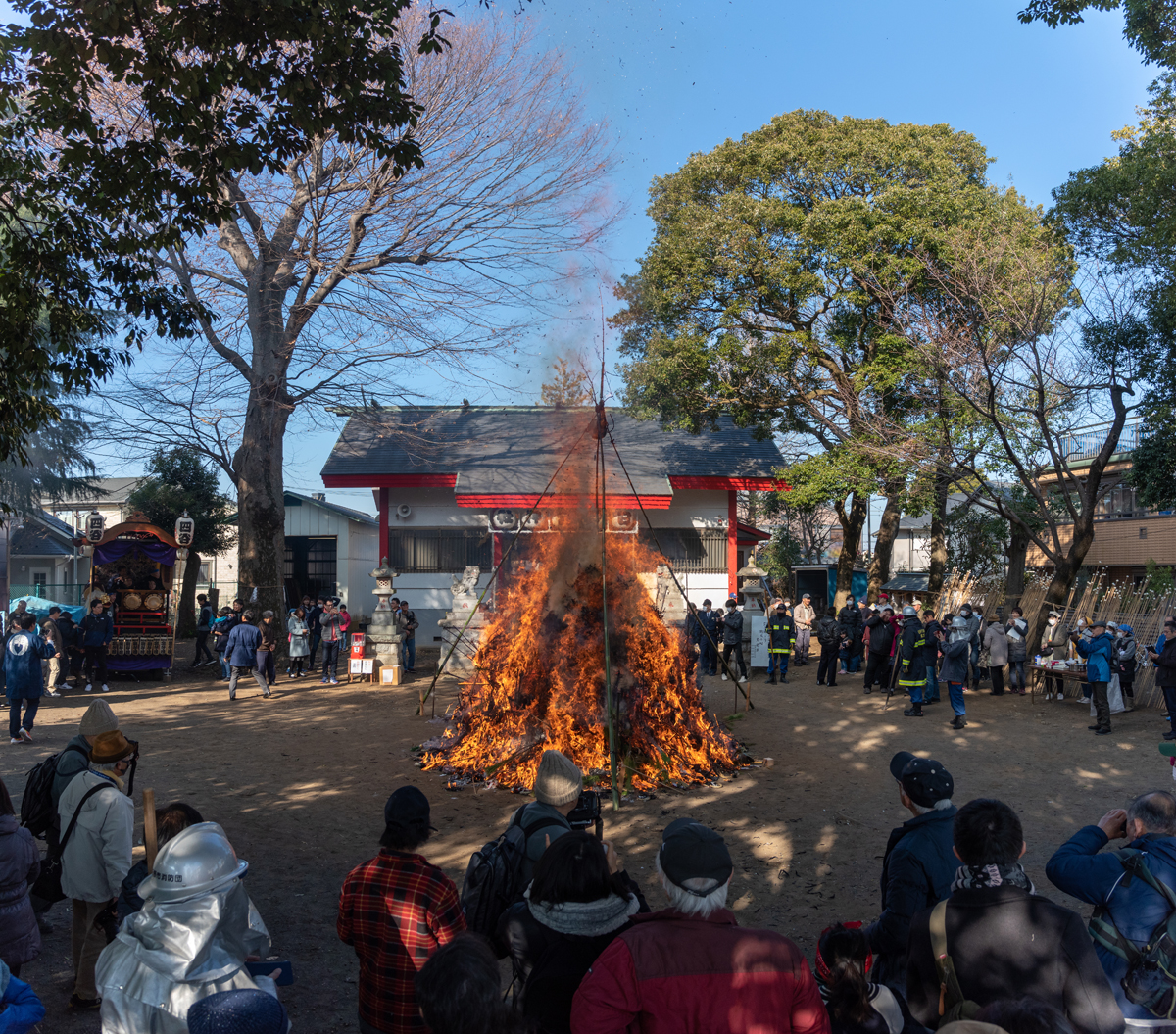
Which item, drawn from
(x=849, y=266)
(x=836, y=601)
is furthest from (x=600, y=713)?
→ (x=836, y=601)

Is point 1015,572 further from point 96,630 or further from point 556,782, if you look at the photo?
point 96,630

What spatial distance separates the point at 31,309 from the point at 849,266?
16.6m

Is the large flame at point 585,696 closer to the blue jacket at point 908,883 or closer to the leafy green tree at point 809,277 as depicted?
the blue jacket at point 908,883

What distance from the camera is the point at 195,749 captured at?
1071 cm

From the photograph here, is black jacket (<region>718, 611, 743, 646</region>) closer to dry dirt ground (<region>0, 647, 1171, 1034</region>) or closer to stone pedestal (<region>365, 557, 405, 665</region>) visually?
dry dirt ground (<region>0, 647, 1171, 1034</region>)

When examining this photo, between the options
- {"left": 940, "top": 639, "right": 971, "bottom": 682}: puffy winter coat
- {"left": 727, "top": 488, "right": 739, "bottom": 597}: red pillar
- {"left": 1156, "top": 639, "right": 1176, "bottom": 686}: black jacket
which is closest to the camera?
{"left": 1156, "top": 639, "right": 1176, "bottom": 686}: black jacket

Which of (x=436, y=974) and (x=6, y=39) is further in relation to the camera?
(x=6, y=39)

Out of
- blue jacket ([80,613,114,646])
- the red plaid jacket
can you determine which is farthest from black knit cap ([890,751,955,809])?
blue jacket ([80,613,114,646])

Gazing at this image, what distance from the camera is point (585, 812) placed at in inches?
168

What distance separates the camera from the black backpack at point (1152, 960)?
287 centimetres

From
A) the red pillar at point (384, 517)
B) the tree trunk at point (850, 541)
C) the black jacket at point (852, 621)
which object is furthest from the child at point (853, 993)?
the tree trunk at point (850, 541)

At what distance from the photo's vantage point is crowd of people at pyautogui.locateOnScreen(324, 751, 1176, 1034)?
85.2 inches

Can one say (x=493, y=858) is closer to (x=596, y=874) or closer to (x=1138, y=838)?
(x=596, y=874)

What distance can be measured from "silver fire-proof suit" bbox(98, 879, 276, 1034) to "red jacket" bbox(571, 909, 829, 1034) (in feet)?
3.79
